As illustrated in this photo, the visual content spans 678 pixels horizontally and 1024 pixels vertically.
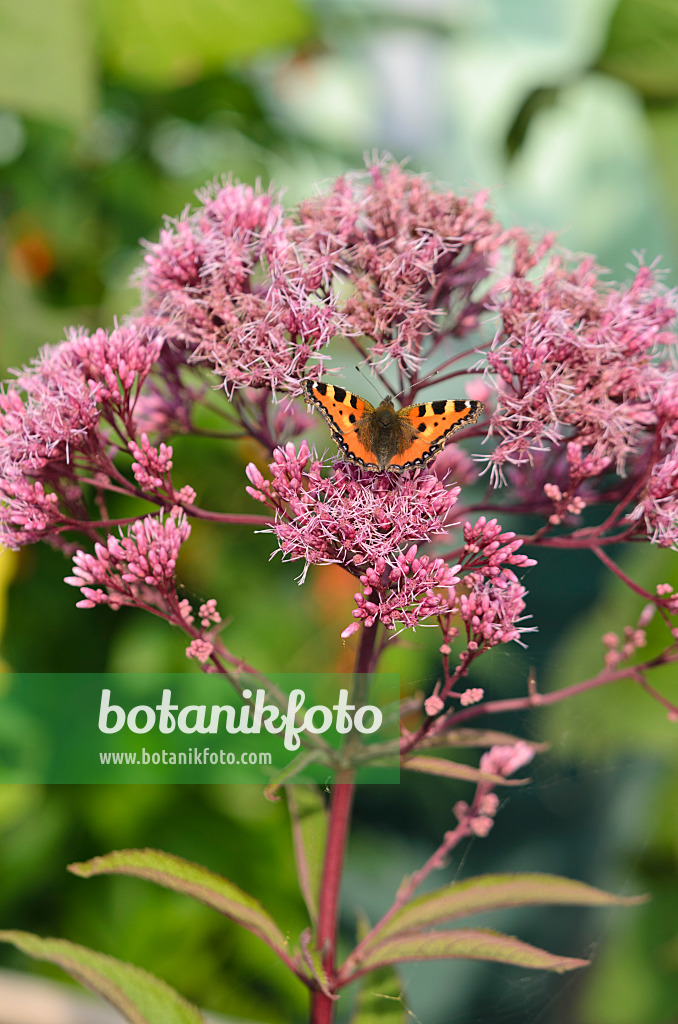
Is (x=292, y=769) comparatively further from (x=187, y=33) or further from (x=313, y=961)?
(x=187, y=33)

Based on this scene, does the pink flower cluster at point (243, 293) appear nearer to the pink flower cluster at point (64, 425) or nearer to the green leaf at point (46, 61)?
the pink flower cluster at point (64, 425)

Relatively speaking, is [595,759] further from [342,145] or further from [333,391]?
[342,145]

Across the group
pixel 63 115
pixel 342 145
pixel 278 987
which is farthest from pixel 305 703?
pixel 342 145

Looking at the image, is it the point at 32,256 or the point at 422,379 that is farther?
the point at 32,256

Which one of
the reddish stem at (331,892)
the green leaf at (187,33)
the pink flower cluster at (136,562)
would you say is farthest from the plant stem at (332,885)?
the green leaf at (187,33)

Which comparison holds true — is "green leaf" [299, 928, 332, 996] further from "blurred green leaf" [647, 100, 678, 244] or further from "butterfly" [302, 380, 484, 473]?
"blurred green leaf" [647, 100, 678, 244]

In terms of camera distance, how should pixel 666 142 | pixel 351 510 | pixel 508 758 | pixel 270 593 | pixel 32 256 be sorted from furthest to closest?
pixel 32 256 → pixel 666 142 → pixel 270 593 → pixel 508 758 → pixel 351 510

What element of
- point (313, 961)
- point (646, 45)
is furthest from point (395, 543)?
point (646, 45)

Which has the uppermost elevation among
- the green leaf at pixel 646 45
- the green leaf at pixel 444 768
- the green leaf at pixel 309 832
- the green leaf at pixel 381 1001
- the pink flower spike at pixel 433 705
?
the green leaf at pixel 646 45
